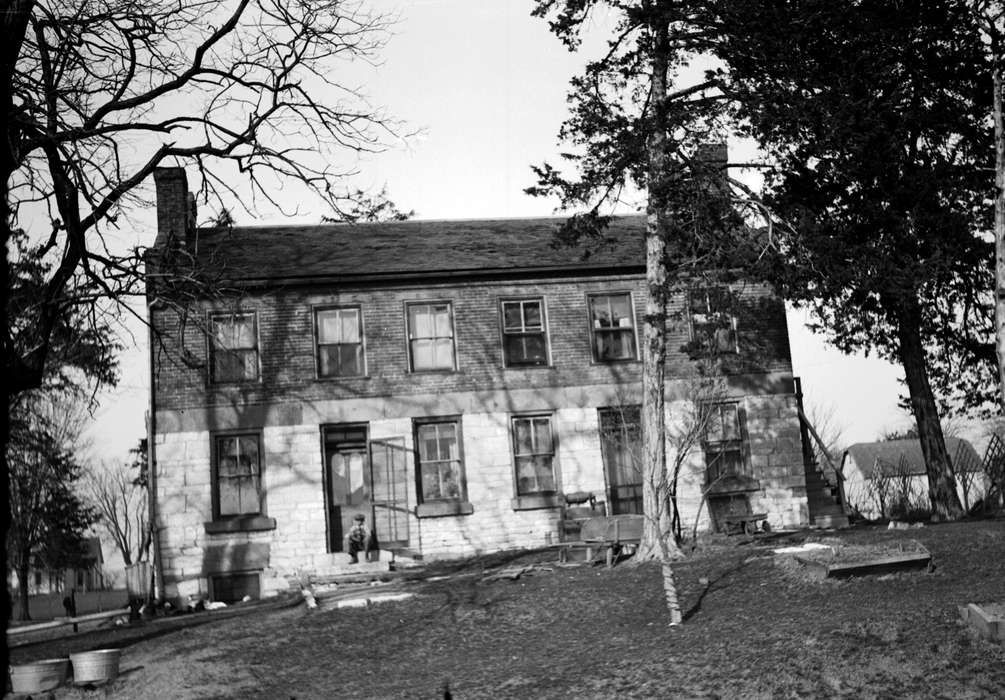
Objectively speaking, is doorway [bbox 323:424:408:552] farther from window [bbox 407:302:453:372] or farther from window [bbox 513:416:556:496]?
window [bbox 513:416:556:496]

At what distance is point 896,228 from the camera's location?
21234 mm

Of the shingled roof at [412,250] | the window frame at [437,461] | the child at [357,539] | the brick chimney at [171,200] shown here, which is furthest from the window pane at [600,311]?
the brick chimney at [171,200]

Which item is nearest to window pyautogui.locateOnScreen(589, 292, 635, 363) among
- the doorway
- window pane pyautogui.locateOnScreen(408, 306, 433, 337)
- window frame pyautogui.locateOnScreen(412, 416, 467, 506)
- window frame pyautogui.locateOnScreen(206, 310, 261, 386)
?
window frame pyautogui.locateOnScreen(412, 416, 467, 506)

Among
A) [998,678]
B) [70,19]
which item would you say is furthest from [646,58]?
[998,678]

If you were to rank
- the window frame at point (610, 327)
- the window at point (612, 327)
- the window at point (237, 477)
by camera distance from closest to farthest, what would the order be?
the window at point (237, 477) → the window frame at point (610, 327) → the window at point (612, 327)

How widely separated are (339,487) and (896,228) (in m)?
12.4

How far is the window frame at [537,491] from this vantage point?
24.0 meters

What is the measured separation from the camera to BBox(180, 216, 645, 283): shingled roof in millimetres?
24594

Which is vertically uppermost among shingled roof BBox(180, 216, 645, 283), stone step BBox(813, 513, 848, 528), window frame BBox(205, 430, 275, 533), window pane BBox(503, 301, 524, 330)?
shingled roof BBox(180, 216, 645, 283)

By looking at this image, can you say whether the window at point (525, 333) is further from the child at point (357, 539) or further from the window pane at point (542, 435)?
the child at point (357, 539)

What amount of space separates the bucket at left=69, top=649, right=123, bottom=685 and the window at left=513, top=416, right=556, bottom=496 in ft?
36.3

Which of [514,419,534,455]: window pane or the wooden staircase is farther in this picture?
the wooden staircase

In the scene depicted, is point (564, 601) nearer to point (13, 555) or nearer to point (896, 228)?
point (896, 228)

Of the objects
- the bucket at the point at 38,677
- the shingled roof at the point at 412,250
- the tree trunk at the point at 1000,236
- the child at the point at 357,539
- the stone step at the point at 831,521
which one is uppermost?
the shingled roof at the point at 412,250
